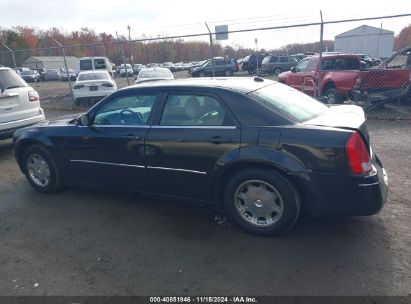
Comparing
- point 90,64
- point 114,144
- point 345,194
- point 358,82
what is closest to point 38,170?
point 114,144

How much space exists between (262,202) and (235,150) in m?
0.59

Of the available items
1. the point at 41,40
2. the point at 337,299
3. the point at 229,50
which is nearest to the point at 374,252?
the point at 337,299

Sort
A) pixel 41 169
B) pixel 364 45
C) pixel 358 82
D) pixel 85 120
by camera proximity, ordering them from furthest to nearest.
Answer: pixel 364 45, pixel 358 82, pixel 41 169, pixel 85 120

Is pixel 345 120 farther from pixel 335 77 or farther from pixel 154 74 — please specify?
pixel 154 74

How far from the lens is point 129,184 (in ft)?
13.5

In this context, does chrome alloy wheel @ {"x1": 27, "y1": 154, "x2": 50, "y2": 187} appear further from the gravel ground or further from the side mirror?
the side mirror

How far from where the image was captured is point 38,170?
15.8 feet

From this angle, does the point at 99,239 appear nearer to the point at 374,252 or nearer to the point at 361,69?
the point at 374,252

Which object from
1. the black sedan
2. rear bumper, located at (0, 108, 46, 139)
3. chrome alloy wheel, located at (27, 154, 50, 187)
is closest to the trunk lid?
the black sedan

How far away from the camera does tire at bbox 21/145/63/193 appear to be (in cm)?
467

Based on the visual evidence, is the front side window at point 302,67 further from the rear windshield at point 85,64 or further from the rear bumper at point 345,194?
the rear windshield at point 85,64

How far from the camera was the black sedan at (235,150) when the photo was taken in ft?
10.1

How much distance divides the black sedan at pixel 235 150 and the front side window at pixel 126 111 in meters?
0.01

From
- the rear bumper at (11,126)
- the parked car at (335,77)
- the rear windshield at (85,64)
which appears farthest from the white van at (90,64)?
the rear bumper at (11,126)
